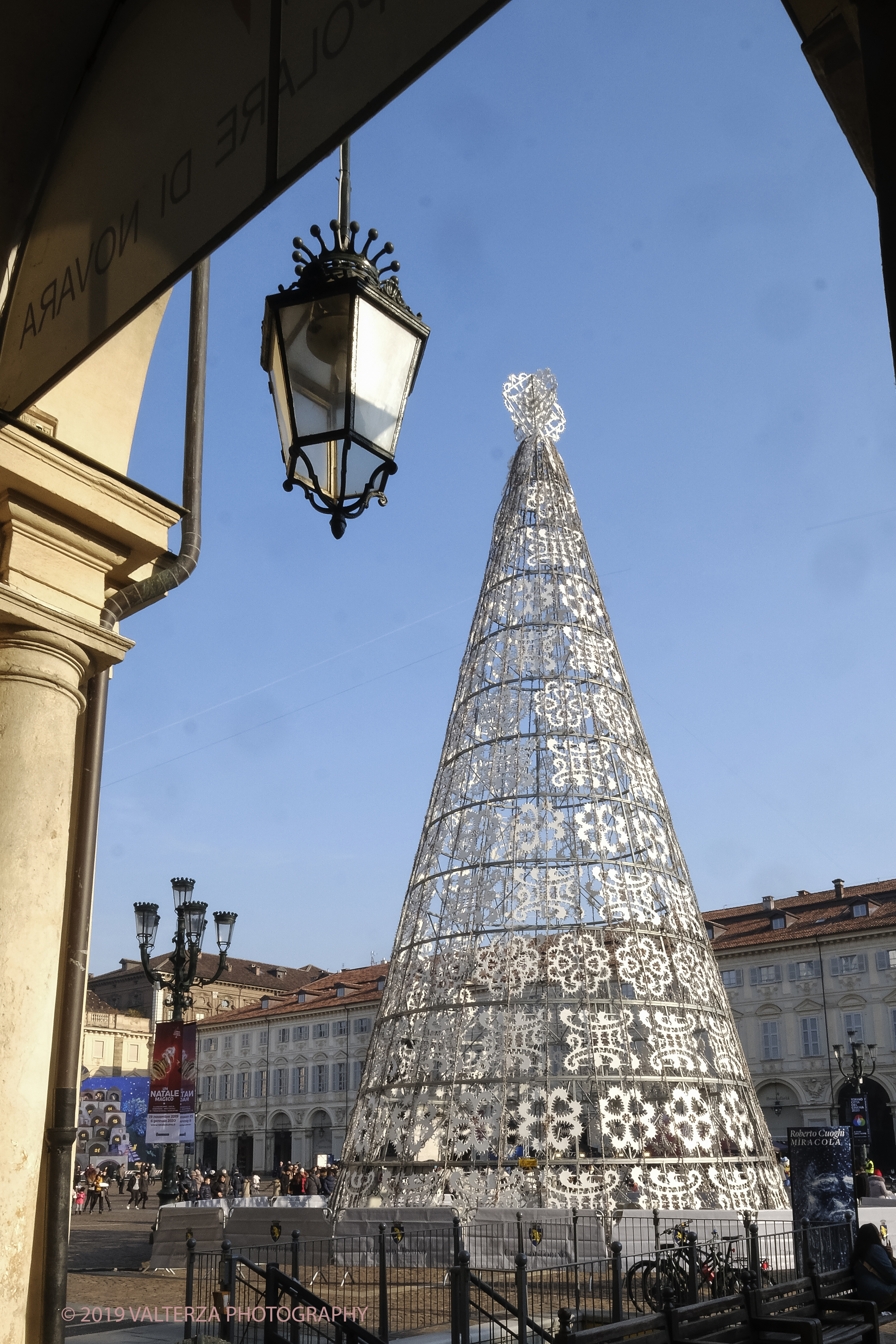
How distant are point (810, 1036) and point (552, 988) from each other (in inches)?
1450

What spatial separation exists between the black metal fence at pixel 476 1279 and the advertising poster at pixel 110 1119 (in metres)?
39.6

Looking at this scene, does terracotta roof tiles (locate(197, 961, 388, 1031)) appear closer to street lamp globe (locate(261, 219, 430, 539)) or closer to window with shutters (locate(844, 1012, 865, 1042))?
window with shutters (locate(844, 1012, 865, 1042))

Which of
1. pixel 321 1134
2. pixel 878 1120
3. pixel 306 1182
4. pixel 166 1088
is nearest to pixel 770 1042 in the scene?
pixel 878 1120

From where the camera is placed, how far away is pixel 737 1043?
1473 cm

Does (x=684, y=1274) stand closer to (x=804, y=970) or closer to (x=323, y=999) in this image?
(x=804, y=970)

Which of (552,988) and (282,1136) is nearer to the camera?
(552,988)

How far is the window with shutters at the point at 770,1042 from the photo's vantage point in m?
47.2

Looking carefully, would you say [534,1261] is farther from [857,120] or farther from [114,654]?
[857,120]

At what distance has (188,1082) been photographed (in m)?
13.0

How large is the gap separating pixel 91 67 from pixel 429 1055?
1216cm

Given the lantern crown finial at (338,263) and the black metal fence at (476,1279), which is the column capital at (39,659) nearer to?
the lantern crown finial at (338,263)

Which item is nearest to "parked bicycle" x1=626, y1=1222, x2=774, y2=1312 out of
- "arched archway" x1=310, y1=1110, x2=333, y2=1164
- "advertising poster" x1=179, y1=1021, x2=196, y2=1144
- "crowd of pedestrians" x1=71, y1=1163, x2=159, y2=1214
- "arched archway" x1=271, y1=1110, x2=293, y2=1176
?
"advertising poster" x1=179, y1=1021, x2=196, y2=1144

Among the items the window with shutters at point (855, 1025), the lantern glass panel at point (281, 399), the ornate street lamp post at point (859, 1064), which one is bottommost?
the ornate street lamp post at point (859, 1064)

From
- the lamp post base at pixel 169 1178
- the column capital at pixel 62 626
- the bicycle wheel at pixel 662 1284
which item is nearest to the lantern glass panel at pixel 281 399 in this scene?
→ the column capital at pixel 62 626
